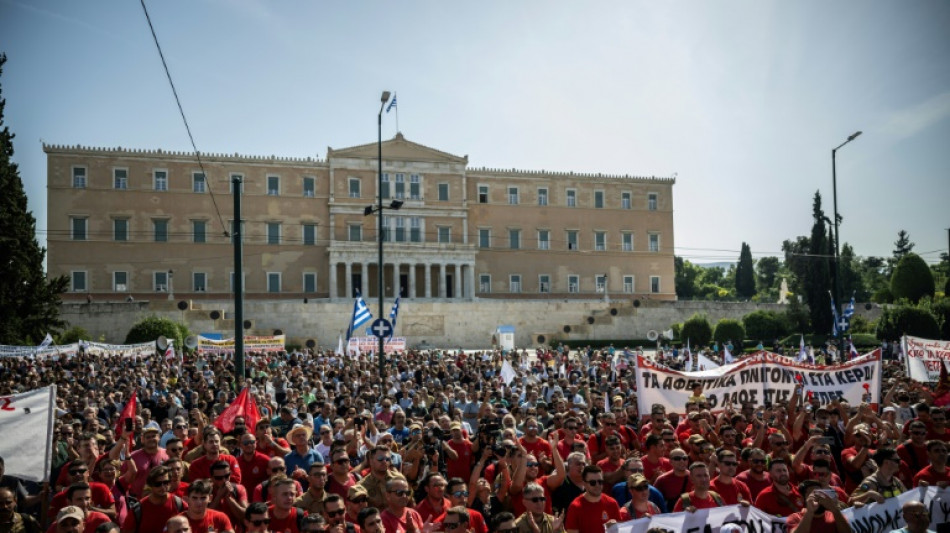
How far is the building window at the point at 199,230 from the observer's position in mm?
52250

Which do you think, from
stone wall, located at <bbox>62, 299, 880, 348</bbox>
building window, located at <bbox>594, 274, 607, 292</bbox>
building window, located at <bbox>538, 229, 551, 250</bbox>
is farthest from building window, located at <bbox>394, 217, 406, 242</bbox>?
building window, located at <bbox>594, 274, 607, 292</bbox>

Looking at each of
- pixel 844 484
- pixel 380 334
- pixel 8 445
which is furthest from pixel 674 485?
pixel 380 334

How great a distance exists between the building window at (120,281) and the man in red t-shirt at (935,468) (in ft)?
168

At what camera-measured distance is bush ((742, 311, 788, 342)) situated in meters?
42.9

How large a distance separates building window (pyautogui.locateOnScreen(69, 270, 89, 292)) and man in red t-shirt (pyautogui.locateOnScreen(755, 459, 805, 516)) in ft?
168

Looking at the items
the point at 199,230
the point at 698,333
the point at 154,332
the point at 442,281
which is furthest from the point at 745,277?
the point at 154,332

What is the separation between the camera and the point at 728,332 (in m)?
40.8

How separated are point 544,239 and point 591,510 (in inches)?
2161

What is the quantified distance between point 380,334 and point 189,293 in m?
38.4

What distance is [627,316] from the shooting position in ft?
166

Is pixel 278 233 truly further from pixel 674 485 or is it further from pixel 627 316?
pixel 674 485

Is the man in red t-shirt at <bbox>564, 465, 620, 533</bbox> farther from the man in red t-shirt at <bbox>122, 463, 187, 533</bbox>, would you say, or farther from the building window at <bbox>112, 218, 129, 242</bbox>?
the building window at <bbox>112, 218, 129, 242</bbox>

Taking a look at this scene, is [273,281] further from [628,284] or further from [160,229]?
[628,284]

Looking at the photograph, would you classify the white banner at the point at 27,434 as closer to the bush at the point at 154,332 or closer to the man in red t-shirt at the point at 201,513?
the man in red t-shirt at the point at 201,513
